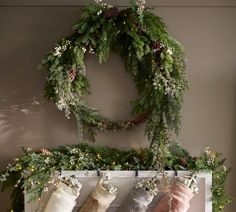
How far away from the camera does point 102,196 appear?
2523 mm

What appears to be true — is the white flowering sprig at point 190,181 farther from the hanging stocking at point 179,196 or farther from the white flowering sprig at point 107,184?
the white flowering sprig at point 107,184

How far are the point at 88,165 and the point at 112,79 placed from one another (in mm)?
694

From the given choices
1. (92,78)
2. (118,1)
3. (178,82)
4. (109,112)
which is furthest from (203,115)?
(118,1)

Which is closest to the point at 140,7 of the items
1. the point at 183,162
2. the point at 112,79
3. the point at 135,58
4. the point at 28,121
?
the point at 135,58

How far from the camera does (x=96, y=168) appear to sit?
8.62ft

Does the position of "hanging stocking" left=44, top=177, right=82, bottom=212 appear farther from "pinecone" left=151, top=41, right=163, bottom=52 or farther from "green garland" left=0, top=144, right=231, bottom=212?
"pinecone" left=151, top=41, right=163, bottom=52

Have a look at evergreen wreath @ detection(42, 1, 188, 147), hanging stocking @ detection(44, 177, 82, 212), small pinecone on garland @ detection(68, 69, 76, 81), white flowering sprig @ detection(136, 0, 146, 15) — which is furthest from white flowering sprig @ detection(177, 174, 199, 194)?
white flowering sprig @ detection(136, 0, 146, 15)

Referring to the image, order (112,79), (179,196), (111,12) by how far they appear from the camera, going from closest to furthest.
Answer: (179,196), (111,12), (112,79)

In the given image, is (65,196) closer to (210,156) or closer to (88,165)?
(88,165)

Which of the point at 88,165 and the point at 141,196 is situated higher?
the point at 88,165

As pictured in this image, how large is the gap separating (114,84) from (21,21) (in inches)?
33.9

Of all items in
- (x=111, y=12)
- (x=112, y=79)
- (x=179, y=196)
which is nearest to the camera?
(x=179, y=196)

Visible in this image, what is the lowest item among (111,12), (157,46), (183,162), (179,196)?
(179,196)

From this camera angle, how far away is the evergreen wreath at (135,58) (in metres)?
2.55
